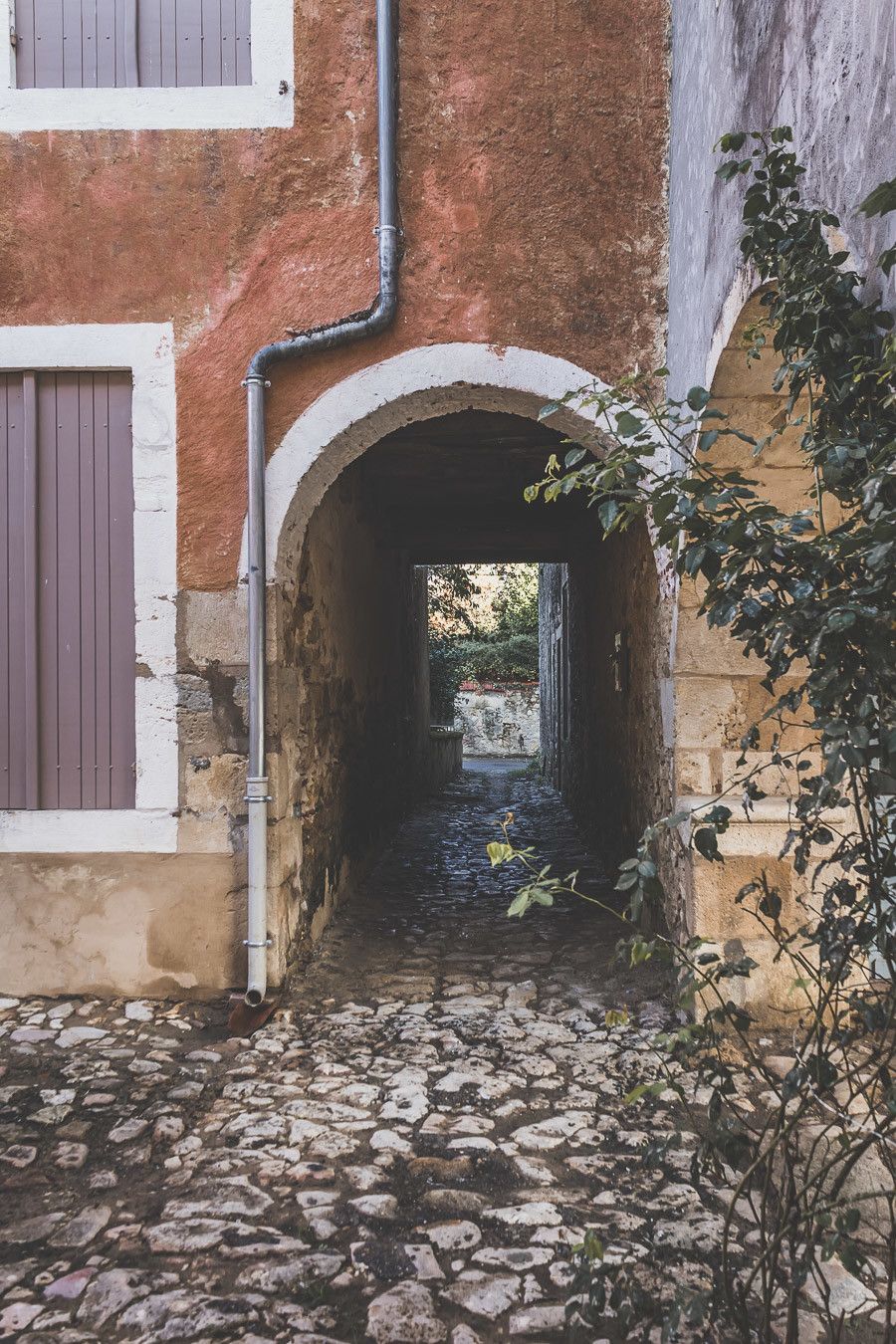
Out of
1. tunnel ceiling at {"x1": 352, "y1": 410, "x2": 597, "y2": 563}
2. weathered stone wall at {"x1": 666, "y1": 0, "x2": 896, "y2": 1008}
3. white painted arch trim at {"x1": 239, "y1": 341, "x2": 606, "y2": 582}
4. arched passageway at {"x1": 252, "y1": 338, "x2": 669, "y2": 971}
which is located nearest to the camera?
weathered stone wall at {"x1": 666, "y1": 0, "x2": 896, "y2": 1008}

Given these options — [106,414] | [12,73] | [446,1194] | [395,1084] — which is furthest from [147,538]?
[446,1194]

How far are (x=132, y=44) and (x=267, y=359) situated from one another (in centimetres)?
158

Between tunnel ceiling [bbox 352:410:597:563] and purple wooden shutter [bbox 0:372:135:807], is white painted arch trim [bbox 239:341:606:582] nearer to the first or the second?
purple wooden shutter [bbox 0:372:135:807]

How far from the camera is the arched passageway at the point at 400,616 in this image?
3959 mm

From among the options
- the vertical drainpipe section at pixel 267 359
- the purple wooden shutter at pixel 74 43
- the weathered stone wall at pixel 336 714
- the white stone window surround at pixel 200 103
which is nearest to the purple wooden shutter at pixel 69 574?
the vertical drainpipe section at pixel 267 359

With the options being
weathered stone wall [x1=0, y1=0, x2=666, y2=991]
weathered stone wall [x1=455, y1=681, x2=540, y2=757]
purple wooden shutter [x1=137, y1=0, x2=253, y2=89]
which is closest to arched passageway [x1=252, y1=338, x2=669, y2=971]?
weathered stone wall [x1=0, y1=0, x2=666, y2=991]

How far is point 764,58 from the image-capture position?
244cm

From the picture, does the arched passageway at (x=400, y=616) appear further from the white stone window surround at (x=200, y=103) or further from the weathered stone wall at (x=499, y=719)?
the weathered stone wall at (x=499, y=719)

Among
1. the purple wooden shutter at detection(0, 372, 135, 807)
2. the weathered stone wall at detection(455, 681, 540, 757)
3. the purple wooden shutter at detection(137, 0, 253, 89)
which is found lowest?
the weathered stone wall at detection(455, 681, 540, 757)

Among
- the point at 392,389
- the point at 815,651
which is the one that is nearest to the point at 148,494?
the point at 392,389

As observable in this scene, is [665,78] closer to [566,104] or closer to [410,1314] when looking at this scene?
[566,104]

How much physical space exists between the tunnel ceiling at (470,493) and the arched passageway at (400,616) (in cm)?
2

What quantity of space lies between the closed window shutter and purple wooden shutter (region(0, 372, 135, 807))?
4.35 ft

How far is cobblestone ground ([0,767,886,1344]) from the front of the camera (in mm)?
1951
